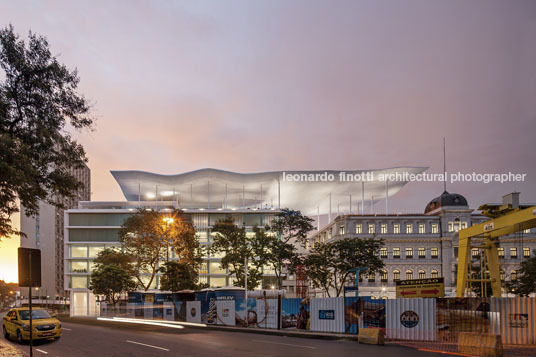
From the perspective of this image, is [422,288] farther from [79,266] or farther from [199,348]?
[79,266]

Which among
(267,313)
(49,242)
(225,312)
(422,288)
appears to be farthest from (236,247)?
(49,242)

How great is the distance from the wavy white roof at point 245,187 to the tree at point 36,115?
70151 mm

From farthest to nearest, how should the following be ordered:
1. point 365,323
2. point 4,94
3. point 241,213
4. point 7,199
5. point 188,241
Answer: point 241,213, point 188,241, point 365,323, point 7,199, point 4,94

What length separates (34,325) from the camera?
22406 mm

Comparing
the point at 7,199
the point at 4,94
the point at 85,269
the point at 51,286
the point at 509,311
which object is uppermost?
the point at 4,94

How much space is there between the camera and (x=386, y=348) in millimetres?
20500

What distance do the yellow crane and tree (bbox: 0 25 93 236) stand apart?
21609mm

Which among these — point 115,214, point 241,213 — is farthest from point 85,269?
point 241,213

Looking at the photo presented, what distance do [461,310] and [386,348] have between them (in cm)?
414

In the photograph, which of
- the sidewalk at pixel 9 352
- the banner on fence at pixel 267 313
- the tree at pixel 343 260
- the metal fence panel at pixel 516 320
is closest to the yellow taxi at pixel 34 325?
the sidewalk at pixel 9 352

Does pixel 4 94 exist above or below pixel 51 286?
above

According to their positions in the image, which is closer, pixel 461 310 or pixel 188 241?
pixel 461 310

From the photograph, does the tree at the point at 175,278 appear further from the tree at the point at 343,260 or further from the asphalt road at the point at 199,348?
the asphalt road at the point at 199,348

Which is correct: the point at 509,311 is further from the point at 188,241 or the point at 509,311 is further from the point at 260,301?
the point at 188,241
